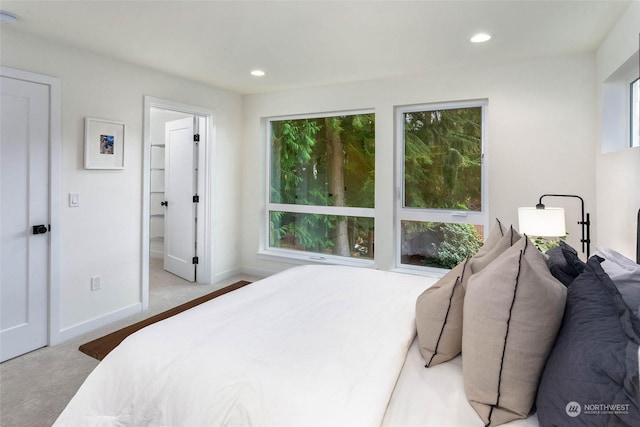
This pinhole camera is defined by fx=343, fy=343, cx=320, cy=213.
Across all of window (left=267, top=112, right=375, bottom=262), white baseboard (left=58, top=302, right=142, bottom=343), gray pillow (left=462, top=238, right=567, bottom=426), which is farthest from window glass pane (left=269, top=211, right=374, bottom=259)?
gray pillow (left=462, top=238, right=567, bottom=426)

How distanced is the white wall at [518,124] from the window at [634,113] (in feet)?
1.22

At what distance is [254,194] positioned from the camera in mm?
4770

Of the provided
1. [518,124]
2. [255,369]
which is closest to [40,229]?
[255,369]

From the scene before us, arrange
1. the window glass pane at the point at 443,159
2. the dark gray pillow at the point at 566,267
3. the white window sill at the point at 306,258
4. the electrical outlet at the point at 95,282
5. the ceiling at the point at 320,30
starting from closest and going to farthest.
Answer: the dark gray pillow at the point at 566,267 < the ceiling at the point at 320,30 < the electrical outlet at the point at 95,282 < the window glass pane at the point at 443,159 < the white window sill at the point at 306,258

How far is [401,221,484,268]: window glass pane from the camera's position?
362 centimetres

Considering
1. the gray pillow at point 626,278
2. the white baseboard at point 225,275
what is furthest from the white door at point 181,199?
the gray pillow at point 626,278

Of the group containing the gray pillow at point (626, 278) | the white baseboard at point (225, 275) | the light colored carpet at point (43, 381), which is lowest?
the light colored carpet at point (43, 381)

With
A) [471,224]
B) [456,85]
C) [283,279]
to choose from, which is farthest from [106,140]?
[471,224]

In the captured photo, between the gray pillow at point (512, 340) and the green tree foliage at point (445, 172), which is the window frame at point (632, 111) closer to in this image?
the green tree foliage at point (445, 172)

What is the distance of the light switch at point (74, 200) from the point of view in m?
2.96

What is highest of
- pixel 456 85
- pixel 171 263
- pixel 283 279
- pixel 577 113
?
pixel 456 85

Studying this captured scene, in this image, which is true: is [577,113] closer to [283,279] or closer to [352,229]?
[352,229]

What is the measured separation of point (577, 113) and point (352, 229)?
8.20 ft

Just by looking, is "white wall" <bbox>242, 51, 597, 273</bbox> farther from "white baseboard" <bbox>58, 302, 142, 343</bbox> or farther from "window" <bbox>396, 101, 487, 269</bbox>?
"white baseboard" <bbox>58, 302, 142, 343</bbox>
